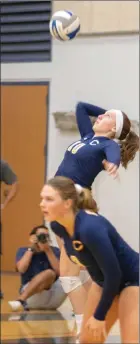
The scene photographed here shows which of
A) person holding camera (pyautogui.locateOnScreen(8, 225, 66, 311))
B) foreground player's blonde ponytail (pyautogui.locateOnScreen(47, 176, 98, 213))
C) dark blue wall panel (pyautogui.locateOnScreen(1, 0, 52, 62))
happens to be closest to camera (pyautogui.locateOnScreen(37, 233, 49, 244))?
A: person holding camera (pyautogui.locateOnScreen(8, 225, 66, 311))

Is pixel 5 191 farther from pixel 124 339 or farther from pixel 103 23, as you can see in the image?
pixel 124 339

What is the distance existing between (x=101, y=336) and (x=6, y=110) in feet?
12.3

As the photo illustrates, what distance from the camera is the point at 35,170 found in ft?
16.1

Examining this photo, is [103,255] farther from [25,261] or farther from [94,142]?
[25,261]

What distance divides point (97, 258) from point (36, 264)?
1.08m

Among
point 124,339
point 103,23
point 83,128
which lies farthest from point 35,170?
point 124,339

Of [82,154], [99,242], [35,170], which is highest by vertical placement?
[82,154]

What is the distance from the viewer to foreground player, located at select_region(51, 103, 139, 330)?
141 cm

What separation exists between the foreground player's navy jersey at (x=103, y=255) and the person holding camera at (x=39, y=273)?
325 millimetres

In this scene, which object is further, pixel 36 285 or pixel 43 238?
pixel 36 285

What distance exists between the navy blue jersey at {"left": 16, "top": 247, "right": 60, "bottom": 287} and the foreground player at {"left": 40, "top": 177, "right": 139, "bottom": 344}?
33 centimetres

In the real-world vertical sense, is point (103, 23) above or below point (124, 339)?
above

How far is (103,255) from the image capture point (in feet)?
4.03

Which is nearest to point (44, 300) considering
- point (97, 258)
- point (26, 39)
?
point (97, 258)
